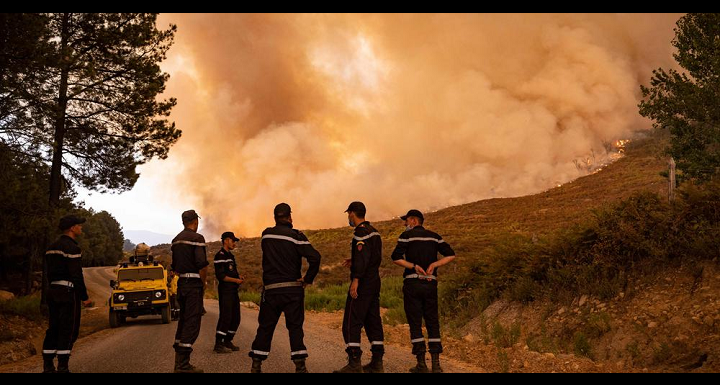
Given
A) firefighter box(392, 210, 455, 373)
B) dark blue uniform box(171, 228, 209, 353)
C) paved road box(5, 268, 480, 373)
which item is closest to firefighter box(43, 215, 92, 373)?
paved road box(5, 268, 480, 373)

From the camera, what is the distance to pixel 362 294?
7.50 m

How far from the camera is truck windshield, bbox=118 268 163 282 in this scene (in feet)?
60.4

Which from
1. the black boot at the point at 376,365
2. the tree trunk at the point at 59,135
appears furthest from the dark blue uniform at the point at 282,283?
the tree trunk at the point at 59,135

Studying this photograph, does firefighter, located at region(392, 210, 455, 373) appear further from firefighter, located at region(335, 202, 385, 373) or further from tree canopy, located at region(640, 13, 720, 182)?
tree canopy, located at region(640, 13, 720, 182)

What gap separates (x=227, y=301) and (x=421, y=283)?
166 inches

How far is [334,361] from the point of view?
8.78m

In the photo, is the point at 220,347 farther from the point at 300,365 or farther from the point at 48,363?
the point at 300,365

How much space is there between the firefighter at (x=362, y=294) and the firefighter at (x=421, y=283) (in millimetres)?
427

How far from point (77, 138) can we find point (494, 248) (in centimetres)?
1501

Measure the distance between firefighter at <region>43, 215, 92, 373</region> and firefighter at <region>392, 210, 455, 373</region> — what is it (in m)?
4.70

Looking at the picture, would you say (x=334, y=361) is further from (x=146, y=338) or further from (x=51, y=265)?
(x=146, y=338)

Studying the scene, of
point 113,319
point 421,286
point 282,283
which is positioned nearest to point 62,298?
point 282,283

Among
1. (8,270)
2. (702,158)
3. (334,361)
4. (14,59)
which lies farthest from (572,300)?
(8,270)

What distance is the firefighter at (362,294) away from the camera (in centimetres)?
732
